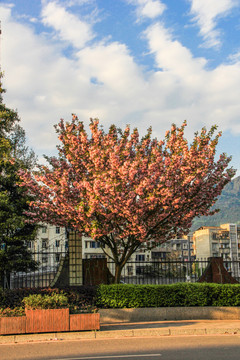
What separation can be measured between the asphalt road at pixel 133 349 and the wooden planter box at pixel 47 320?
3.32ft

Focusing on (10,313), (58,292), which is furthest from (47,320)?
(58,292)

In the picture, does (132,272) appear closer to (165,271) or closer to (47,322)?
(165,271)

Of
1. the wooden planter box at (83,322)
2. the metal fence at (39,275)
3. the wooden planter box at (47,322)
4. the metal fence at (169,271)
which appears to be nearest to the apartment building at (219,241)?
the metal fence at (169,271)

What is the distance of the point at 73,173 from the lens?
19.7 metres

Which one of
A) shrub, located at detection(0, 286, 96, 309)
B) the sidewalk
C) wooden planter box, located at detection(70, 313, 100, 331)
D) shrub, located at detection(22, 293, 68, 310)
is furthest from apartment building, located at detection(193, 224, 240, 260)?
wooden planter box, located at detection(70, 313, 100, 331)

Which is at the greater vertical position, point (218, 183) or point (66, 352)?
point (218, 183)

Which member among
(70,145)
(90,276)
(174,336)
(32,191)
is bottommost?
(174,336)

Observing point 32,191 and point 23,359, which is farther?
point 32,191

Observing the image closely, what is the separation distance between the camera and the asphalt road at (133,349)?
34.7 feet

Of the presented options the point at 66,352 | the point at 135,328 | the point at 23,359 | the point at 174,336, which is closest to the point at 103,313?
the point at 135,328

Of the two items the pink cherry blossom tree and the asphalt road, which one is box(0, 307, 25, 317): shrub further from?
the pink cherry blossom tree

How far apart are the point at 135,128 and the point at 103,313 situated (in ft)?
29.5

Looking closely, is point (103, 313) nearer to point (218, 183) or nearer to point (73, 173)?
point (73, 173)

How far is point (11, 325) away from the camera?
44.1 ft
